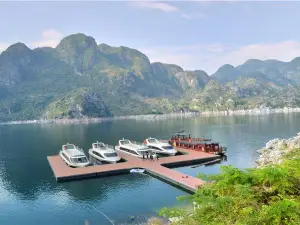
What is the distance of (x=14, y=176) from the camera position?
77.1 meters

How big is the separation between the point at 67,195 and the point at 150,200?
52.9 ft

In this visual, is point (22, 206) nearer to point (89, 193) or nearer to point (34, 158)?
point (89, 193)

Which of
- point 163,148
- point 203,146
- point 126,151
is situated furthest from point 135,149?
point 203,146

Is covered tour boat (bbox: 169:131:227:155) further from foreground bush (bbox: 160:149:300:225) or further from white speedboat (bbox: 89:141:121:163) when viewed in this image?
foreground bush (bbox: 160:149:300:225)

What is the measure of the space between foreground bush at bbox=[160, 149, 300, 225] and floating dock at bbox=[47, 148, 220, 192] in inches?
1271

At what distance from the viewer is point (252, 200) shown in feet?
63.6

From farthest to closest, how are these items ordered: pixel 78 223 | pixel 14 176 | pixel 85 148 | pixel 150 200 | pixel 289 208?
pixel 85 148 < pixel 14 176 < pixel 150 200 < pixel 78 223 < pixel 289 208

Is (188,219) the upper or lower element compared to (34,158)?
upper

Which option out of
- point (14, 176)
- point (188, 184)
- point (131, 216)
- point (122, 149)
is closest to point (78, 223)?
point (131, 216)

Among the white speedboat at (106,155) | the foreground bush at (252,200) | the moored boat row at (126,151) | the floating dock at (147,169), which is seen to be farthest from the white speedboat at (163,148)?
the foreground bush at (252,200)

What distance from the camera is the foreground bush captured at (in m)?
16.5

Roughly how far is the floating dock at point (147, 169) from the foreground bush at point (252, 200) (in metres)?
32.3

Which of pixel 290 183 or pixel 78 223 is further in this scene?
pixel 78 223

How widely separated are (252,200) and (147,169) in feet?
171
